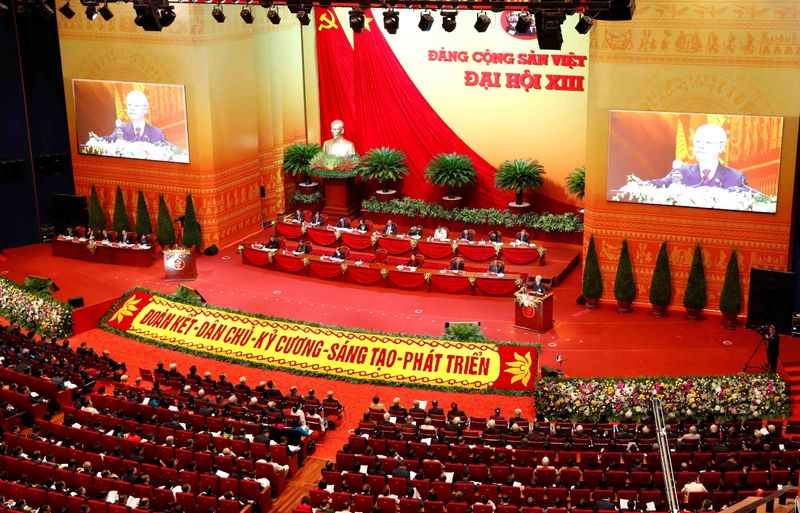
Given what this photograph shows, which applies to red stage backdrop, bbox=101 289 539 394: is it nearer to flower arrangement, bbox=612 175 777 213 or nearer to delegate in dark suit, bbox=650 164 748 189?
flower arrangement, bbox=612 175 777 213

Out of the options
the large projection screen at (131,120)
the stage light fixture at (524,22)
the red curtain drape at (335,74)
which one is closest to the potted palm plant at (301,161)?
the red curtain drape at (335,74)

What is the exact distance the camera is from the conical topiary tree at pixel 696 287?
27.3m

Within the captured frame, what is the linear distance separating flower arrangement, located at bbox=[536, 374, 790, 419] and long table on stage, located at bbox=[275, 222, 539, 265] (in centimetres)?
849

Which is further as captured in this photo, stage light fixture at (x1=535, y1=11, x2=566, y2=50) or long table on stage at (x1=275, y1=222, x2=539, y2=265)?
long table on stage at (x1=275, y1=222, x2=539, y2=265)

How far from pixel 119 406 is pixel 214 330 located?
15.8 feet

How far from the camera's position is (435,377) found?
24.8 metres

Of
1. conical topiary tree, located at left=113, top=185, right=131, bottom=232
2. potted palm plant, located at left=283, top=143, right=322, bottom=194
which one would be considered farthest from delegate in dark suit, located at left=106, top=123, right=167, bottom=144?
potted palm plant, located at left=283, top=143, right=322, bottom=194

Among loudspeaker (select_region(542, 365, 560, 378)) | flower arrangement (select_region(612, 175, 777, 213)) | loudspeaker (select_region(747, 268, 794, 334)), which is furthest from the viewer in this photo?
flower arrangement (select_region(612, 175, 777, 213))

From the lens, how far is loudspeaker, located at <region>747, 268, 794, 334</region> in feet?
81.8

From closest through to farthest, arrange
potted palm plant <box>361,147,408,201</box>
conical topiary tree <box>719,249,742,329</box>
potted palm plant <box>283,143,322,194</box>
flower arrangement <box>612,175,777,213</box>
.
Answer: flower arrangement <box>612,175,777,213</box> < conical topiary tree <box>719,249,742,329</box> < potted palm plant <box>361,147,408,201</box> < potted palm plant <box>283,143,322,194</box>

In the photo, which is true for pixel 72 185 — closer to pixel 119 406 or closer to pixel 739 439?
pixel 119 406

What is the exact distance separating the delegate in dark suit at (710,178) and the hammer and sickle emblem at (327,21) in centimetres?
1418

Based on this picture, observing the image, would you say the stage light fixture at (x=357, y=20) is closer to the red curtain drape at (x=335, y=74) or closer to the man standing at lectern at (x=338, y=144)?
the man standing at lectern at (x=338, y=144)

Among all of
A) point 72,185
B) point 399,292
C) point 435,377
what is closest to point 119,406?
point 435,377
